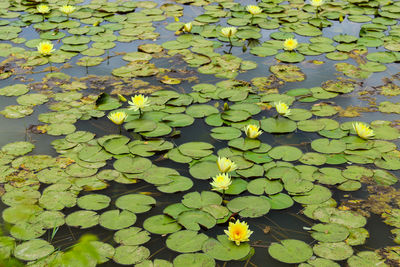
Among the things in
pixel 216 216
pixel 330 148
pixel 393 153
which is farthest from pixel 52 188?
pixel 393 153

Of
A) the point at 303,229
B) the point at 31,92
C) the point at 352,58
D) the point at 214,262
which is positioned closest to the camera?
the point at 214,262

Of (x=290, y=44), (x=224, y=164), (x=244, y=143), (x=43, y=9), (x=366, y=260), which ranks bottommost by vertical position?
(x=366, y=260)

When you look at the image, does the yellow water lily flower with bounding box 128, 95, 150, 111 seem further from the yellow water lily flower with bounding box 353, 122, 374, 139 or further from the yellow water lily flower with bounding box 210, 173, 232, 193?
the yellow water lily flower with bounding box 353, 122, 374, 139

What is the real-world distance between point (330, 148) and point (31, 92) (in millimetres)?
2888

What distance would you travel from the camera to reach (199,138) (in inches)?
154

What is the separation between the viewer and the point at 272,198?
3.25m

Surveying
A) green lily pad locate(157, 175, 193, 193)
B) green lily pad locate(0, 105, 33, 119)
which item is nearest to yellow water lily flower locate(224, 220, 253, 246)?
green lily pad locate(157, 175, 193, 193)

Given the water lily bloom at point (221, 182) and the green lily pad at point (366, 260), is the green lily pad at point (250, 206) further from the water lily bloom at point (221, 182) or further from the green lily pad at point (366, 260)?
the green lily pad at point (366, 260)

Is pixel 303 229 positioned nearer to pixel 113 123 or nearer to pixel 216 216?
pixel 216 216

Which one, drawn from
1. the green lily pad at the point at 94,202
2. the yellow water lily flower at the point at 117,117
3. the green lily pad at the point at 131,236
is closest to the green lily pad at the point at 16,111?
the yellow water lily flower at the point at 117,117

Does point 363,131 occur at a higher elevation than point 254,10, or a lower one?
lower

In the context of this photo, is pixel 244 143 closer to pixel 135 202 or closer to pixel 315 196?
pixel 315 196

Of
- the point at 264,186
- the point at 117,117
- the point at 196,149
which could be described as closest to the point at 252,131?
the point at 196,149

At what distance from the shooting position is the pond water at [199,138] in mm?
2908
